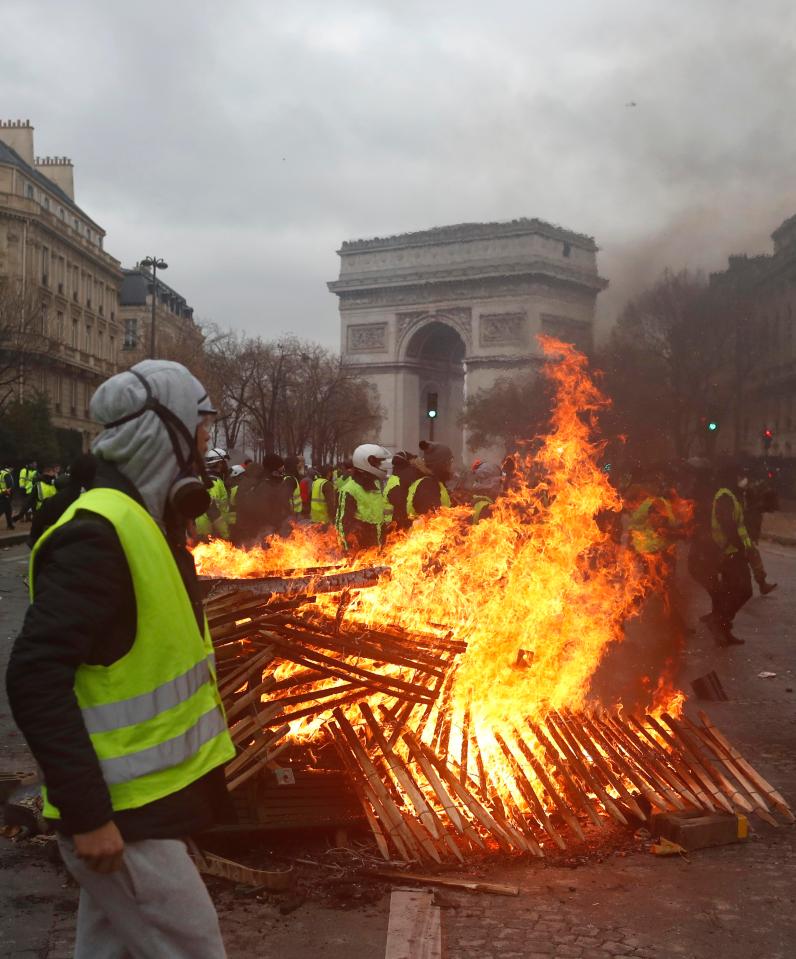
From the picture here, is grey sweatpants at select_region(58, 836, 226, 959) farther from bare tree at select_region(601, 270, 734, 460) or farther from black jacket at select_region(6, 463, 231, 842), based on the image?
bare tree at select_region(601, 270, 734, 460)

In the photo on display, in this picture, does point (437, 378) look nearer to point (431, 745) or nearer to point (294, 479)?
point (294, 479)

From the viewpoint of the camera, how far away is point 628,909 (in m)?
4.21

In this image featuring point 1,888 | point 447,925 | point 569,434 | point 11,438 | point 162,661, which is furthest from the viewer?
point 11,438

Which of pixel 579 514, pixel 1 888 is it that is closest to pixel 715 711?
pixel 579 514

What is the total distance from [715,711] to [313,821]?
160 inches

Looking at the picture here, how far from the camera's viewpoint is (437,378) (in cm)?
8025

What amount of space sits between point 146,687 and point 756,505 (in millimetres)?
15648

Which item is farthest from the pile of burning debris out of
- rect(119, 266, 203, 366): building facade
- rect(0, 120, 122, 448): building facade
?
rect(119, 266, 203, 366): building facade

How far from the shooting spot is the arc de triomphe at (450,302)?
66.9m

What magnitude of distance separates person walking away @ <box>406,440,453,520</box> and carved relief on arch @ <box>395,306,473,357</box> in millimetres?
61637

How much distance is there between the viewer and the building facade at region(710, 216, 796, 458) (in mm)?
23094

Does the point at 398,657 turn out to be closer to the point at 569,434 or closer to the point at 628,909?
the point at 628,909

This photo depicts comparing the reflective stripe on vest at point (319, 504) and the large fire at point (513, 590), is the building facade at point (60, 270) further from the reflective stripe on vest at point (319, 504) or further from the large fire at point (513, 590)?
the large fire at point (513, 590)

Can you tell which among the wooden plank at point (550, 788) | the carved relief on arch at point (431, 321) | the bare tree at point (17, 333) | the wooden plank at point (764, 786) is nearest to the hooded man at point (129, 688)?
the wooden plank at point (550, 788)
